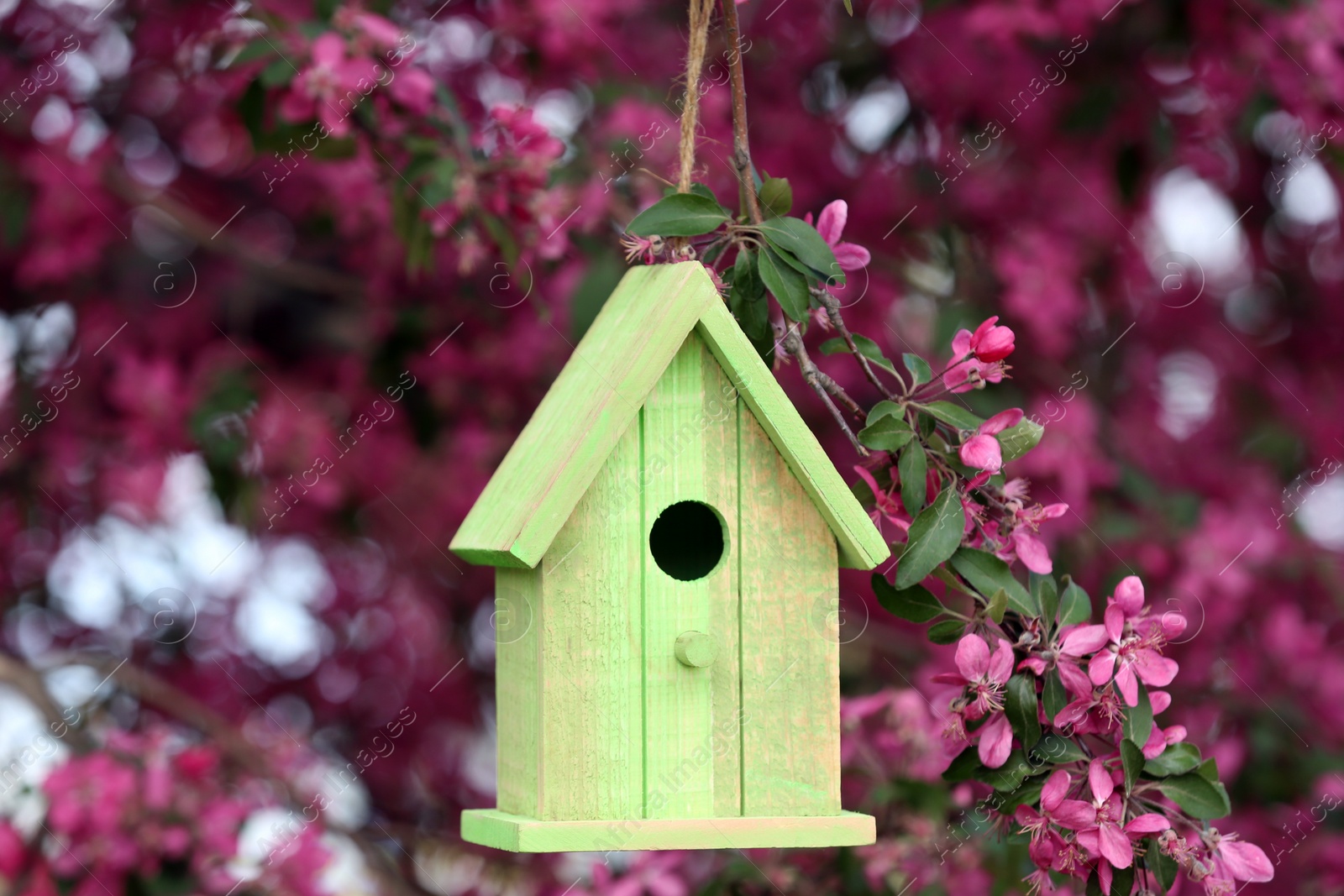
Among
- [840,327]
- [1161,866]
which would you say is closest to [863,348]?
[840,327]

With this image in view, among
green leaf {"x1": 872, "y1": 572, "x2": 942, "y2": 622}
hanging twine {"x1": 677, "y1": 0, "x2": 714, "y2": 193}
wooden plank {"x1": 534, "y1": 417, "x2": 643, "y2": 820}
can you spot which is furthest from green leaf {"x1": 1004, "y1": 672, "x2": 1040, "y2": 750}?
hanging twine {"x1": 677, "y1": 0, "x2": 714, "y2": 193}

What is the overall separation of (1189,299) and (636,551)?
160 inches

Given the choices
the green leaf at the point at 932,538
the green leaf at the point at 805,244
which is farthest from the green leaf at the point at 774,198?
the green leaf at the point at 932,538

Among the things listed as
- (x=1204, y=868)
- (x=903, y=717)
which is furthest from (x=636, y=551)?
(x=903, y=717)

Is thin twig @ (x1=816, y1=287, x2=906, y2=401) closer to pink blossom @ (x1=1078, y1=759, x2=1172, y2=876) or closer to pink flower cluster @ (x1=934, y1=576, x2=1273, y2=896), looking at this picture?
pink flower cluster @ (x1=934, y1=576, x2=1273, y2=896)

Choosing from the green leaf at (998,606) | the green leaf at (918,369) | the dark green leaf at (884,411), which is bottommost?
the green leaf at (998,606)

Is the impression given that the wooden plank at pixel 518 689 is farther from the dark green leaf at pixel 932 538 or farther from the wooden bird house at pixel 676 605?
the dark green leaf at pixel 932 538

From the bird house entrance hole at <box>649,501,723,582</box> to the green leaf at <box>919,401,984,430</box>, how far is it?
0.35 m

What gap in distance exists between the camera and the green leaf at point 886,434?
1596 millimetres

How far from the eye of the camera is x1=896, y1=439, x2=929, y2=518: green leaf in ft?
5.33

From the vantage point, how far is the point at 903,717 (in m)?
2.70

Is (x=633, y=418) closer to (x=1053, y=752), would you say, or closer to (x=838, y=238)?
(x=838, y=238)

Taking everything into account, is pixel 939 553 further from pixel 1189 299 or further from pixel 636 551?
pixel 1189 299

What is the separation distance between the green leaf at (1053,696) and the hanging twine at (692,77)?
63cm
